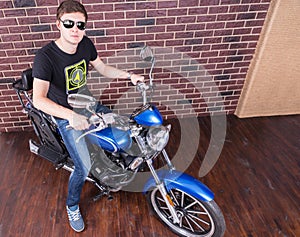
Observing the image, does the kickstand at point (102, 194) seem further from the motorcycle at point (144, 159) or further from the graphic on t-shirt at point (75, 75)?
the graphic on t-shirt at point (75, 75)

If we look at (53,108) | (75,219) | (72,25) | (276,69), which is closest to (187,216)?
(75,219)

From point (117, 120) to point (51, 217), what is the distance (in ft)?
3.67

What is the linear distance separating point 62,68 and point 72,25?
0.28 m

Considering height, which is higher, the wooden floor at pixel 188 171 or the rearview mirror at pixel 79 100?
the rearview mirror at pixel 79 100

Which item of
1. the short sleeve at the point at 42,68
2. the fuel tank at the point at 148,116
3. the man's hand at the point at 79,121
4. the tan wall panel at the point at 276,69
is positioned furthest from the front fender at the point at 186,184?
the tan wall panel at the point at 276,69

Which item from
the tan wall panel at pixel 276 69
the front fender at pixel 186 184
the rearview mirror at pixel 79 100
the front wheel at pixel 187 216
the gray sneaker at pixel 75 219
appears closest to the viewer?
the rearview mirror at pixel 79 100

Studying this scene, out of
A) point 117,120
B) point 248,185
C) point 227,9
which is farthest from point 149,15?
point 248,185

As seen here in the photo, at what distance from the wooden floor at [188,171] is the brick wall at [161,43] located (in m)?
0.50

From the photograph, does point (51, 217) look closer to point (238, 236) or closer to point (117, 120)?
point (117, 120)

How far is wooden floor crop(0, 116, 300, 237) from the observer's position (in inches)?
73.5

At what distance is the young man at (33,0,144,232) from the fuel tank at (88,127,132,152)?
0.53ft

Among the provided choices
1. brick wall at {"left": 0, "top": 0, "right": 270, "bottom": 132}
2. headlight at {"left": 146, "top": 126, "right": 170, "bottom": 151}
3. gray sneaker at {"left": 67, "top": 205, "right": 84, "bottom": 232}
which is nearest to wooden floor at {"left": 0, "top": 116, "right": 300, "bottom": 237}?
gray sneaker at {"left": 67, "top": 205, "right": 84, "bottom": 232}

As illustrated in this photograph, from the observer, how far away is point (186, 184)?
5.06 feet

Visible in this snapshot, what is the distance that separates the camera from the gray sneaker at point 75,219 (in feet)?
5.99
